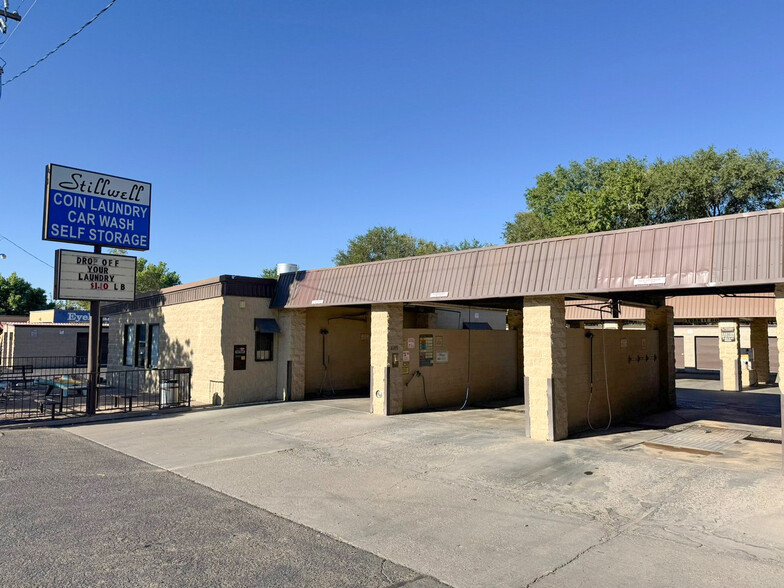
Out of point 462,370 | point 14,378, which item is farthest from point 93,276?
point 462,370

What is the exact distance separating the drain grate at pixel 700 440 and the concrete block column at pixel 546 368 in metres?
1.94

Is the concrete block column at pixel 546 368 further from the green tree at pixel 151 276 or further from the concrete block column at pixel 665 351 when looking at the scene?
the green tree at pixel 151 276

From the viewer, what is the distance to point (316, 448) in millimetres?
10297

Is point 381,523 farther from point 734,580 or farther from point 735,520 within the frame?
point 735,520

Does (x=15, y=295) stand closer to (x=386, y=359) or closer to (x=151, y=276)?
(x=151, y=276)

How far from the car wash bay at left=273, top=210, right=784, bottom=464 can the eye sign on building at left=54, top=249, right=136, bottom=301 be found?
4.66 metres

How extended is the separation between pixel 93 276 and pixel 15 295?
181 feet

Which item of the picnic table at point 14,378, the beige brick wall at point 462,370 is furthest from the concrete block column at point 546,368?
the picnic table at point 14,378

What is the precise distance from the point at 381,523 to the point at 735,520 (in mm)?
4260

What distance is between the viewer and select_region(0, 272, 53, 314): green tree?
190 feet

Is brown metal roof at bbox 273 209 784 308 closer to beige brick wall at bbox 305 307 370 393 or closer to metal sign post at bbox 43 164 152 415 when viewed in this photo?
beige brick wall at bbox 305 307 370 393

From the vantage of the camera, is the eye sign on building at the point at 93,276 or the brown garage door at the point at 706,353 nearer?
the eye sign on building at the point at 93,276

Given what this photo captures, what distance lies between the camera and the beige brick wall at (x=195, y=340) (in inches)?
648

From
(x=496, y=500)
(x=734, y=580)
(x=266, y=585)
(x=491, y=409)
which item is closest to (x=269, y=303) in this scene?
(x=491, y=409)
